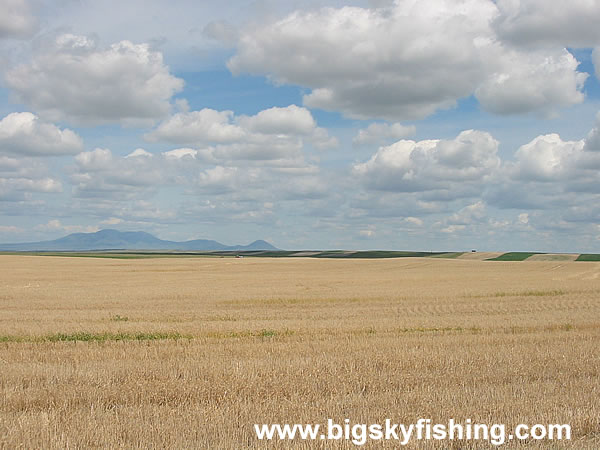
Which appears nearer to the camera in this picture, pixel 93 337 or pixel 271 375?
pixel 271 375

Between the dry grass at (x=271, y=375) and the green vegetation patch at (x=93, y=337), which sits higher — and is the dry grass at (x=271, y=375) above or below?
above

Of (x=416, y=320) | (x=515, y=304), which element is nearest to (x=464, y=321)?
(x=416, y=320)

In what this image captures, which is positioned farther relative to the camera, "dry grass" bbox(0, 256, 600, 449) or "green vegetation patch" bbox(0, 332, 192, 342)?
"green vegetation patch" bbox(0, 332, 192, 342)

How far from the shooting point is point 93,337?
19.5 m

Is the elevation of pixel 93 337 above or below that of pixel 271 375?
below

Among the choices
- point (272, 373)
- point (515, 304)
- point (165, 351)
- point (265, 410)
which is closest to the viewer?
point (265, 410)

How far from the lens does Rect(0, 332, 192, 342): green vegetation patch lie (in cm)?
1903

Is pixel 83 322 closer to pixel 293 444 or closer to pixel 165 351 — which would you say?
pixel 165 351

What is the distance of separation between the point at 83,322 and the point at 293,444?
18093mm

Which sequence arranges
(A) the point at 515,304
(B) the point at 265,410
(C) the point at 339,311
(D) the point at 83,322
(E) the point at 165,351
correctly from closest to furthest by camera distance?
1. (B) the point at 265,410
2. (E) the point at 165,351
3. (D) the point at 83,322
4. (C) the point at 339,311
5. (A) the point at 515,304

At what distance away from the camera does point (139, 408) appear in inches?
369

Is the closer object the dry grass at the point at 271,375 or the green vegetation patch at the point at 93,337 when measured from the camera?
the dry grass at the point at 271,375

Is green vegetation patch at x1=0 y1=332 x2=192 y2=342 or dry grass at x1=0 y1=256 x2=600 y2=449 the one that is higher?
dry grass at x1=0 y1=256 x2=600 y2=449

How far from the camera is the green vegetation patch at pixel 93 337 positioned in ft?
62.4
